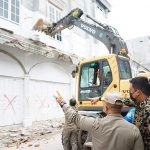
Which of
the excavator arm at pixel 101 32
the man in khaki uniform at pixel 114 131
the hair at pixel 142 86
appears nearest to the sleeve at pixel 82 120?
the man in khaki uniform at pixel 114 131

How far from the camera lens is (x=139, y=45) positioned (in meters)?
34.5

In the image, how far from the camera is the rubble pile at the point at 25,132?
9.69 m

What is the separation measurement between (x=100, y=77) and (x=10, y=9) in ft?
24.9

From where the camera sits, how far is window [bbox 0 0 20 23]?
42.2ft

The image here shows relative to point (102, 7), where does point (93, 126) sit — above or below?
below

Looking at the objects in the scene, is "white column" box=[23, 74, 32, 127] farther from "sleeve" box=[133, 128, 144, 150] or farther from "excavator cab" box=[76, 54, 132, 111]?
"sleeve" box=[133, 128, 144, 150]

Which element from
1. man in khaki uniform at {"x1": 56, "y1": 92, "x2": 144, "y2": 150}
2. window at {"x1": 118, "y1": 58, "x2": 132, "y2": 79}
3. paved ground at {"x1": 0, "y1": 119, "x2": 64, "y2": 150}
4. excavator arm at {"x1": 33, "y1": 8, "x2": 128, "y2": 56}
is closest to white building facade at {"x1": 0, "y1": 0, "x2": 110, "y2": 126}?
paved ground at {"x1": 0, "y1": 119, "x2": 64, "y2": 150}

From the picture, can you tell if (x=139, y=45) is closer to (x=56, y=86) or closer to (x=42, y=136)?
(x=56, y=86)

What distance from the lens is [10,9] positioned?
13242 millimetres

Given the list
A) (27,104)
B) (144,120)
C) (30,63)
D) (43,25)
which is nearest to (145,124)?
(144,120)

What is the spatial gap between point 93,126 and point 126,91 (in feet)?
13.7

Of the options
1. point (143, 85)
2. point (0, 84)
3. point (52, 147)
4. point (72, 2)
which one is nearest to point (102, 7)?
point (72, 2)

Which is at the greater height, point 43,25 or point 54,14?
point 54,14

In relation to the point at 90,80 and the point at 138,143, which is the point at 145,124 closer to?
the point at 138,143
